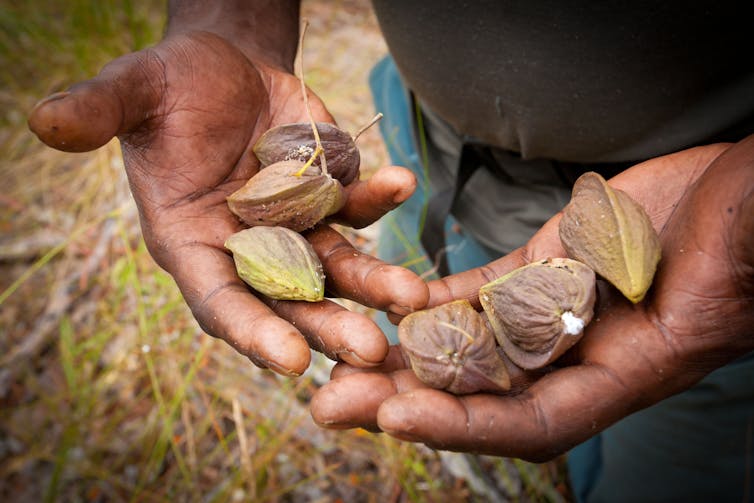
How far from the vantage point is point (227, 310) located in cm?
162

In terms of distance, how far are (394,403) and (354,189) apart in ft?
2.83

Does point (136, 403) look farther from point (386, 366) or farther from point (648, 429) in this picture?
point (648, 429)

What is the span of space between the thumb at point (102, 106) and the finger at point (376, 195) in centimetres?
68

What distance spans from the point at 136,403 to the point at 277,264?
5.66 feet

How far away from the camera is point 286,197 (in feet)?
6.40

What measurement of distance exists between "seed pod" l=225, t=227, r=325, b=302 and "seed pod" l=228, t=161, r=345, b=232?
0.29ft

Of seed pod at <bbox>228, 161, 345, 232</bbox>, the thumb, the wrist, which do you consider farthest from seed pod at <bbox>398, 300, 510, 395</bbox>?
the wrist

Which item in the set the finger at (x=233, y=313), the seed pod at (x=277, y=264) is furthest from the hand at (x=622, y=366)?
the seed pod at (x=277, y=264)

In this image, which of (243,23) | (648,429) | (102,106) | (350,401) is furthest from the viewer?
(648,429)

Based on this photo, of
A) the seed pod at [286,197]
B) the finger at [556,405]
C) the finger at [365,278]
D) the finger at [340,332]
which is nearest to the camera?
the finger at [556,405]

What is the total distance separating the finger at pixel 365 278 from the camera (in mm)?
1641

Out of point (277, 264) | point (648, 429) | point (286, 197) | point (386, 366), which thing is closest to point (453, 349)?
point (386, 366)

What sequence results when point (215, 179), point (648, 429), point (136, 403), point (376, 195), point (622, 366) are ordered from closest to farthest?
1. point (622, 366)
2. point (376, 195)
3. point (215, 179)
4. point (648, 429)
5. point (136, 403)

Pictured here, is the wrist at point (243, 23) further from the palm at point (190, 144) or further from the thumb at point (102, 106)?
the thumb at point (102, 106)
